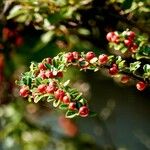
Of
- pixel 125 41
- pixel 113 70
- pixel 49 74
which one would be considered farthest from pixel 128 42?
pixel 49 74

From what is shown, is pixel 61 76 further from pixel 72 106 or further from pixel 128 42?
pixel 128 42

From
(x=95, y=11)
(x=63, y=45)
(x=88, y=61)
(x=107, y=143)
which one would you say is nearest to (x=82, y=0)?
(x=95, y=11)

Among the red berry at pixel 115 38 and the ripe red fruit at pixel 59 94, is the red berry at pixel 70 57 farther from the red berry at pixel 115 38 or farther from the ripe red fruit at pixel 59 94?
the red berry at pixel 115 38

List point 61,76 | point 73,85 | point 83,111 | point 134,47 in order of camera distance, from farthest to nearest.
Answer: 1. point 73,85
2. point 134,47
3. point 61,76
4. point 83,111

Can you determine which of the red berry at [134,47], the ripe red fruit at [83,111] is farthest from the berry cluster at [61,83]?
the red berry at [134,47]

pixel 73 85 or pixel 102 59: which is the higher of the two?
pixel 102 59

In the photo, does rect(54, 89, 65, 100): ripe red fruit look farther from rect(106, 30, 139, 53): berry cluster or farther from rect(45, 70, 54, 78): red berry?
rect(106, 30, 139, 53): berry cluster

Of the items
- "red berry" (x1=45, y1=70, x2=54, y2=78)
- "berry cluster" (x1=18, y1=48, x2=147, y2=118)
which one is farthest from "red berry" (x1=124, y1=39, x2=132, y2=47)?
"red berry" (x1=45, y1=70, x2=54, y2=78)
